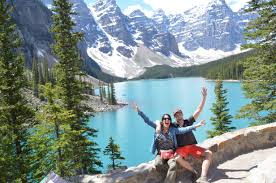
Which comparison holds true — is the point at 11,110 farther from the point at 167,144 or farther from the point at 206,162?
the point at 206,162

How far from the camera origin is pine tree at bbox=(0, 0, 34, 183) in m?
20.6

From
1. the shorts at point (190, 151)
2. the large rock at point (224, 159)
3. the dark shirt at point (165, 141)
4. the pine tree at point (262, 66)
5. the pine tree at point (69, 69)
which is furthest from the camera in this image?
the pine tree at point (69, 69)

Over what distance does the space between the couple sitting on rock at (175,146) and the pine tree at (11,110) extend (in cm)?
1268

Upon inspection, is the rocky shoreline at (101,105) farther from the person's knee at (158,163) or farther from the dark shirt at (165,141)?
the dark shirt at (165,141)

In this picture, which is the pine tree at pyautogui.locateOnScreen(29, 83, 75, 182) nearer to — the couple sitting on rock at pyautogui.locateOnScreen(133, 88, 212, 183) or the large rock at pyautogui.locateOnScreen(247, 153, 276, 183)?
the couple sitting on rock at pyautogui.locateOnScreen(133, 88, 212, 183)

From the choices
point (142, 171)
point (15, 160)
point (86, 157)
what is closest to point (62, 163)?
point (15, 160)

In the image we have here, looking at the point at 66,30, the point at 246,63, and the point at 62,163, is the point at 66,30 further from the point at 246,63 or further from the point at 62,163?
the point at 246,63

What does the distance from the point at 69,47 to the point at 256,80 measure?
13138mm

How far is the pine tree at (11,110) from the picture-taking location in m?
20.6

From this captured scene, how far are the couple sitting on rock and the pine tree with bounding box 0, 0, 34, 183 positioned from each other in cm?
1268

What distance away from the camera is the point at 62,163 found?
2116cm

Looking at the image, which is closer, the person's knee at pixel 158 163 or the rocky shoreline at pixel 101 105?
the person's knee at pixel 158 163

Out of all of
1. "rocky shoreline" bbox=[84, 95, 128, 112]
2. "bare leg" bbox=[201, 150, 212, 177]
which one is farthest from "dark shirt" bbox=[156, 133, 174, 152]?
"rocky shoreline" bbox=[84, 95, 128, 112]

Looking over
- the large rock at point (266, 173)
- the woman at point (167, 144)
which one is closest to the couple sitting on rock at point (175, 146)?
the woman at point (167, 144)
